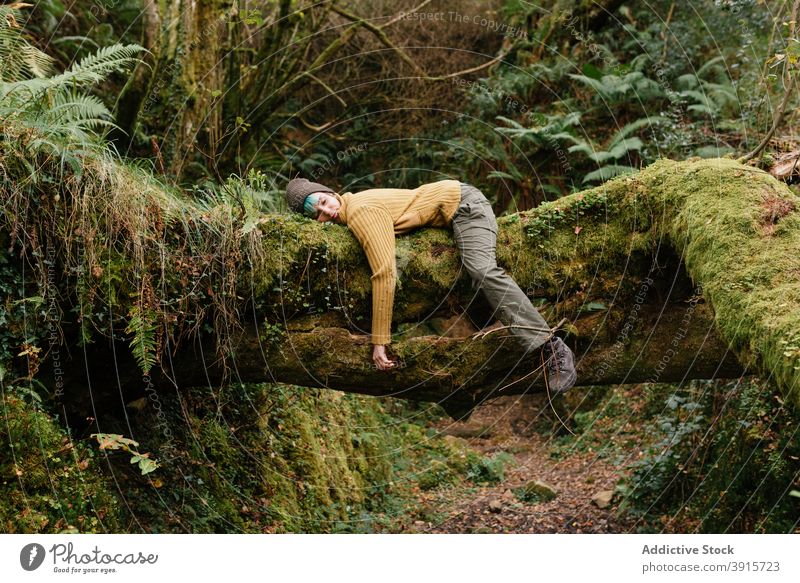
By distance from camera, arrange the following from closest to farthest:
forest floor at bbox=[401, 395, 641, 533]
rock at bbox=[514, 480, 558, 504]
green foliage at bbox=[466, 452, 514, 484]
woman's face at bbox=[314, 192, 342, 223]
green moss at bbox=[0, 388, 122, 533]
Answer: green moss at bbox=[0, 388, 122, 533]
woman's face at bbox=[314, 192, 342, 223]
forest floor at bbox=[401, 395, 641, 533]
rock at bbox=[514, 480, 558, 504]
green foliage at bbox=[466, 452, 514, 484]

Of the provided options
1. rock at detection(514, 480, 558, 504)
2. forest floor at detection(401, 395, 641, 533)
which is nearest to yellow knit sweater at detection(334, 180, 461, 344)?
forest floor at detection(401, 395, 641, 533)

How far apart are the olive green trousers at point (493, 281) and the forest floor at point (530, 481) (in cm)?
449

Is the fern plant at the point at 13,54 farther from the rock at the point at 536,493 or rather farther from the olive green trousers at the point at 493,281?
the rock at the point at 536,493

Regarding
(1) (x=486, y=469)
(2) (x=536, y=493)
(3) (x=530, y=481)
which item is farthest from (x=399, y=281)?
(1) (x=486, y=469)

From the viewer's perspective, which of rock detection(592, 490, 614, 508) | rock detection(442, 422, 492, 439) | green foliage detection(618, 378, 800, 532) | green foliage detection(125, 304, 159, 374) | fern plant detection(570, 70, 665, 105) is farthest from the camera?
rock detection(442, 422, 492, 439)

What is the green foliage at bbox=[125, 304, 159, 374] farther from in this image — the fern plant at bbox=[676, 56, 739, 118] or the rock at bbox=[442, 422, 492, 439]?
the fern plant at bbox=[676, 56, 739, 118]

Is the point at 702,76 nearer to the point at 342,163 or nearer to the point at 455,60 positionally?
the point at 455,60

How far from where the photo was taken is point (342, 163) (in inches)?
518

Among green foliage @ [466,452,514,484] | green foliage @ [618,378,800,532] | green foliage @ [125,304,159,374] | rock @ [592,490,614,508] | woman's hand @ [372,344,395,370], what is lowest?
green foliage @ [466,452,514,484]

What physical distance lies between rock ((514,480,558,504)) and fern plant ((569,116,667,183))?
4.50 metres

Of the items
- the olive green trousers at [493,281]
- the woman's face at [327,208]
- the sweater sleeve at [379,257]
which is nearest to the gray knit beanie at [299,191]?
the woman's face at [327,208]

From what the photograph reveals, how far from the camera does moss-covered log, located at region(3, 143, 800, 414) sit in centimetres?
482

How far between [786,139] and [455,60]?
737 cm

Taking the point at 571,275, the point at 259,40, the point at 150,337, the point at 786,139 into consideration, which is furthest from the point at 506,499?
the point at 259,40
